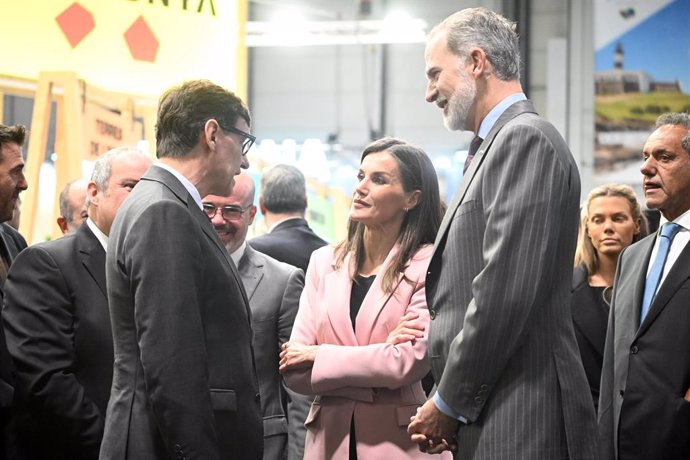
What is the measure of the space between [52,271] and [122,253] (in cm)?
89

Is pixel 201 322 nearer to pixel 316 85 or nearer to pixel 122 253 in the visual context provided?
pixel 122 253

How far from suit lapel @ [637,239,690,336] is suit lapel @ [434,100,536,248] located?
109 centimetres

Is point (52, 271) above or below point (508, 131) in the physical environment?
below

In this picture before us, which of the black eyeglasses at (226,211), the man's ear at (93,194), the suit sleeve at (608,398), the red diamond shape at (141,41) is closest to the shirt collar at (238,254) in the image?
the black eyeglasses at (226,211)

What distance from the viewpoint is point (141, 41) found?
5.37m

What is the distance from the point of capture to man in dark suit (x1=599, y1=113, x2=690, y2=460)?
3074mm

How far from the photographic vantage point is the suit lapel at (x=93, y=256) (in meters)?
3.20

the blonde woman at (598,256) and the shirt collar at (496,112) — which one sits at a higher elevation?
the shirt collar at (496,112)

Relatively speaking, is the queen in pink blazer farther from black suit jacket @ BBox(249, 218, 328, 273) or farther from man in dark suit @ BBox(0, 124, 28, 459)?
black suit jacket @ BBox(249, 218, 328, 273)

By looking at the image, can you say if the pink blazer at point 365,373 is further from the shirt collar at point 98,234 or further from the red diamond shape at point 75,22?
the red diamond shape at point 75,22

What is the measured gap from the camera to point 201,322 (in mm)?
2299

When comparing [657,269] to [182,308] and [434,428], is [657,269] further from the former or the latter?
[182,308]

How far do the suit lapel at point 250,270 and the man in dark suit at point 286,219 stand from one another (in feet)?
2.84

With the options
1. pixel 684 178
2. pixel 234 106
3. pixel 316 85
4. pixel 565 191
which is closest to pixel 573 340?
pixel 565 191
